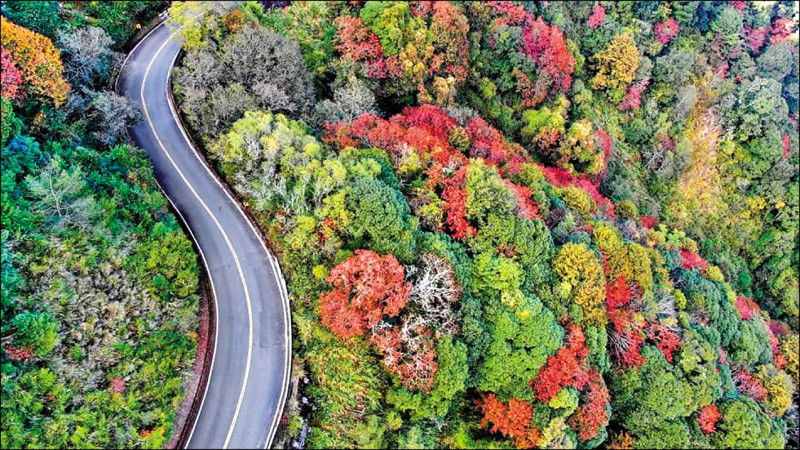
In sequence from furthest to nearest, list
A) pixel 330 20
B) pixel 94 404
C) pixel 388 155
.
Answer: pixel 330 20 → pixel 388 155 → pixel 94 404

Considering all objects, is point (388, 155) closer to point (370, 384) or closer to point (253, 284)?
point (253, 284)

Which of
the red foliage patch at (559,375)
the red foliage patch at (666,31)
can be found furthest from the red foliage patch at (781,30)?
the red foliage patch at (559,375)

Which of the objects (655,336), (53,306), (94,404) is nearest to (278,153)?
(53,306)

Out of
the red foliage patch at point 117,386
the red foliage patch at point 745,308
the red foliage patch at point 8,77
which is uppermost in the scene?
the red foliage patch at point 8,77

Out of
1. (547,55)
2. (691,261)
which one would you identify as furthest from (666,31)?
(691,261)

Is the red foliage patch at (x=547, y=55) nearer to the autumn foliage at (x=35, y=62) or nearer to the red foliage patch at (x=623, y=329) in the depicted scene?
the red foliage patch at (x=623, y=329)

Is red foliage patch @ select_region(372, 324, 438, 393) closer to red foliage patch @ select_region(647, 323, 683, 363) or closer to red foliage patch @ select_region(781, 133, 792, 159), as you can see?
red foliage patch @ select_region(647, 323, 683, 363)
